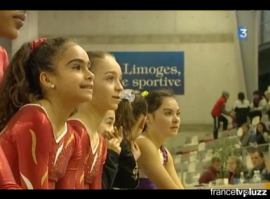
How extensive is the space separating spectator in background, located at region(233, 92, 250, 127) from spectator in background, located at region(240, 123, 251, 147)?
2.9 inches

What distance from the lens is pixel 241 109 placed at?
4.80m

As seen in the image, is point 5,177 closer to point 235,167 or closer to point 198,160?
A: point 235,167

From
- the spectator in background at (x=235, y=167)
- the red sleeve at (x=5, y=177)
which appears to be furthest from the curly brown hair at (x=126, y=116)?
the spectator in background at (x=235, y=167)

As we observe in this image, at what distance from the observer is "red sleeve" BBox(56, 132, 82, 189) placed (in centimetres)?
133

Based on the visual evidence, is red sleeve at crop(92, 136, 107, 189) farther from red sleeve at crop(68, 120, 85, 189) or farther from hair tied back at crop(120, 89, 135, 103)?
hair tied back at crop(120, 89, 135, 103)

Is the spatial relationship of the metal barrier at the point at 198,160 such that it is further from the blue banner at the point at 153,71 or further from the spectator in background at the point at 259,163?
the blue banner at the point at 153,71

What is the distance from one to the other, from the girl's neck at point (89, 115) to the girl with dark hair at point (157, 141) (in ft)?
1.42

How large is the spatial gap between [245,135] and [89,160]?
10.6ft

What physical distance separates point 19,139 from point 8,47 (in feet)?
2.37

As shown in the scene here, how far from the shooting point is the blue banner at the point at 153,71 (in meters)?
3.46

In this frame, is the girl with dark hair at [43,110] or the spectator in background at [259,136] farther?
the spectator in background at [259,136]

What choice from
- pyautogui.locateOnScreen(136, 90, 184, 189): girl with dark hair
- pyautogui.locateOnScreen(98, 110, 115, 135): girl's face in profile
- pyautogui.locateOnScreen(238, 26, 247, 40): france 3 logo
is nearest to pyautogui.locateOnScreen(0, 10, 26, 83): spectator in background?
pyautogui.locateOnScreen(98, 110, 115, 135): girl's face in profile

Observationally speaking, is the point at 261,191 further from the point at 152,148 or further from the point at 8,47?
the point at 8,47

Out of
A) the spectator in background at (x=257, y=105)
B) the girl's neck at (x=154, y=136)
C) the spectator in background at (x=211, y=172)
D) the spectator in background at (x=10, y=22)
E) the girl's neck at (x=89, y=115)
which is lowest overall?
the girl's neck at (x=89, y=115)
